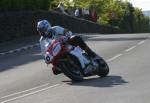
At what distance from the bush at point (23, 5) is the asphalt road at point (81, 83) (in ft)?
39.5

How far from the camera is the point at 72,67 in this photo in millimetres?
15961

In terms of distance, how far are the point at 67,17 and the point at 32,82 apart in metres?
26.5

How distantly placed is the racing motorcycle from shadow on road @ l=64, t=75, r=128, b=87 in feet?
0.69

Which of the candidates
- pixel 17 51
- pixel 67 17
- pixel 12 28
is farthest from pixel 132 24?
pixel 17 51

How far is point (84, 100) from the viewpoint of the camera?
12539 millimetres

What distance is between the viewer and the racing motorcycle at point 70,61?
52.0 feet

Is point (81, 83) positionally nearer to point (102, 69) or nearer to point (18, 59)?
point (102, 69)

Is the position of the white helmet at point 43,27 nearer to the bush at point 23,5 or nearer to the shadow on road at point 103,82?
the shadow on road at point 103,82

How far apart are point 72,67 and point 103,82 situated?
97 cm

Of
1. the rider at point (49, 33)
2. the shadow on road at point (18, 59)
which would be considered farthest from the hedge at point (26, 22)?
the rider at point (49, 33)

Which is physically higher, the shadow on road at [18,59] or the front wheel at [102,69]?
the front wheel at [102,69]

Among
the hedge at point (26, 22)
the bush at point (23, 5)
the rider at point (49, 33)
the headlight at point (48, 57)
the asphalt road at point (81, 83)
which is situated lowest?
the hedge at point (26, 22)

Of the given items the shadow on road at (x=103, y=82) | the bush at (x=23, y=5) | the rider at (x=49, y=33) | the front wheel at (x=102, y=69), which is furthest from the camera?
the bush at (x=23, y=5)

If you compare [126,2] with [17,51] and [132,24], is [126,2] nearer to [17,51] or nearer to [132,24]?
[132,24]
